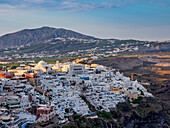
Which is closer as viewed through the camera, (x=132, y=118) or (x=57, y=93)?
(x=57, y=93)

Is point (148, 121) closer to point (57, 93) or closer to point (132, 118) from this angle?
point (132, 118)

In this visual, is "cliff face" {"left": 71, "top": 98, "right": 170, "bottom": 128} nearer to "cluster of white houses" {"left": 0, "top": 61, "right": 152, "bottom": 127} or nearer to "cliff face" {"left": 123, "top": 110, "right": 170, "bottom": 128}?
"cliff face" {"left": 123, "top": 110, "right": 170, "bottom": 128}

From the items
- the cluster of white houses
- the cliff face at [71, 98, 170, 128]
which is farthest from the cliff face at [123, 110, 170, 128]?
the cluster of white houses

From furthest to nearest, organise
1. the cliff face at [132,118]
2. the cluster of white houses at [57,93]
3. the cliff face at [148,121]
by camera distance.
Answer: the cliff face at [148,121]
the cliff face at [132,118]
the cluster of white houses at [57,93]

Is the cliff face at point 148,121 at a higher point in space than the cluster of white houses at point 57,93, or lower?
lower

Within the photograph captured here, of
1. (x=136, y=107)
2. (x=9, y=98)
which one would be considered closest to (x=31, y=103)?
(x=9, y=98)

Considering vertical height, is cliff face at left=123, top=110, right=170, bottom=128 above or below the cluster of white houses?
below

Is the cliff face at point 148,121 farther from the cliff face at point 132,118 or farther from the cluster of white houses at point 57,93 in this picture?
the cluster of white houses at point 57,93

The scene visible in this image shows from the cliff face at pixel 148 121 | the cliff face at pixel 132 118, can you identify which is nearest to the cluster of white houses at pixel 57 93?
the cliff face at pixel 132 118

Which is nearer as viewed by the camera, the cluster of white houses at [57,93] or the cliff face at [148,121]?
the cluster of white houses at [57,93]

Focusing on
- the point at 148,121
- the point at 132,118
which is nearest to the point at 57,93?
the point at 132,118
